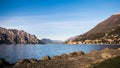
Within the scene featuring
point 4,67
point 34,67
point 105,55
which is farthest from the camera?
point 4,67

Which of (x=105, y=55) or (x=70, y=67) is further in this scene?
(x=105, y=55)

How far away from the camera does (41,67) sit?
4422 cm

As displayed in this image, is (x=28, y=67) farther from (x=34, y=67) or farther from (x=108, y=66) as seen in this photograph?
(x=108, y=66)

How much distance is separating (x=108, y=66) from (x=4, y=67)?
30241mm

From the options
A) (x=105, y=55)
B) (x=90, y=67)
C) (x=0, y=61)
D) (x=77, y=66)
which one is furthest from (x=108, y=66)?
(x=0, y=61)

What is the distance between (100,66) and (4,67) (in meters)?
28.5

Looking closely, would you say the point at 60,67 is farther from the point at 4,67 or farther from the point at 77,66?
the point at 4,67

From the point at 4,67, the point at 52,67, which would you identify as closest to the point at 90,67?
the point at 52,67

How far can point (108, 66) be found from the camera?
3316 cm

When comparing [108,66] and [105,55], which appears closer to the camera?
[108,66]

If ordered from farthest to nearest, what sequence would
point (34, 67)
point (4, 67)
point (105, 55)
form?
point (4, 67) < point (105, 55) < point (34, 67)

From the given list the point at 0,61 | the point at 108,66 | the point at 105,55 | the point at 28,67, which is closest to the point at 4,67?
the point at 0,61

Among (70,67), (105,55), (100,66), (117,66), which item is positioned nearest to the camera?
(117,66)

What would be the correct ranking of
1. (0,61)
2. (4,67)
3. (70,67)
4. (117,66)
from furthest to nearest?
(0,61)
(4,67)
(70,67)
(117,66)
